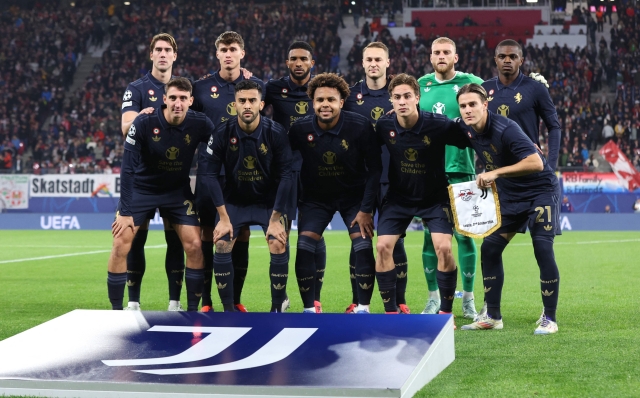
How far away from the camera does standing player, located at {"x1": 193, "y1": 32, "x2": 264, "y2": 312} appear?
23.5 ft

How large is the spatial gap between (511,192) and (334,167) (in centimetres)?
143

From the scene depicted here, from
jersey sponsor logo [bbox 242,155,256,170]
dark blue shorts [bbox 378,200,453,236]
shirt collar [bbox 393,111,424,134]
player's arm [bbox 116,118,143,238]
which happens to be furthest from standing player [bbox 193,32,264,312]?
dark blue shorts [bbox 378,200,453,236]

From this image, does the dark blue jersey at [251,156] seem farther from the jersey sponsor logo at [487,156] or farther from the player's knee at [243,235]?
the jersey sponsor logo at [487,156]

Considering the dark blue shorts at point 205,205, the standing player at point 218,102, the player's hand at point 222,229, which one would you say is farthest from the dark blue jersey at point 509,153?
the dark blue shorts at point 205,205

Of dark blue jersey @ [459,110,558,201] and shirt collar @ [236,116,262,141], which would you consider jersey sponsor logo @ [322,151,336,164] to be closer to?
shirt collar @ [236,116,262,141]

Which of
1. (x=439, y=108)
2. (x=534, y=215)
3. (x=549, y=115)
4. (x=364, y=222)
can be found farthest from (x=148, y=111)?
(x=549, y=115)

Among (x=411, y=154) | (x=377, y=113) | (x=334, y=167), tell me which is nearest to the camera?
(x=411, y=154)

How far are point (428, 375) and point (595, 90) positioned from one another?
29.5m

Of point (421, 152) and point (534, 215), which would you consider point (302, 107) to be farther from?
point (534, 215)

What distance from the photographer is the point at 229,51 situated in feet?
23.5

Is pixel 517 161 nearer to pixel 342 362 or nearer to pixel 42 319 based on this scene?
pixel 342 362

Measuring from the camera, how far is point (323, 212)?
23.0 ft

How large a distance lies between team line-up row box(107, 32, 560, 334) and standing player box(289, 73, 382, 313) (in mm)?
11

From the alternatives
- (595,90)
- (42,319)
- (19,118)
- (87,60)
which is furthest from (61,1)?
(42,319)
